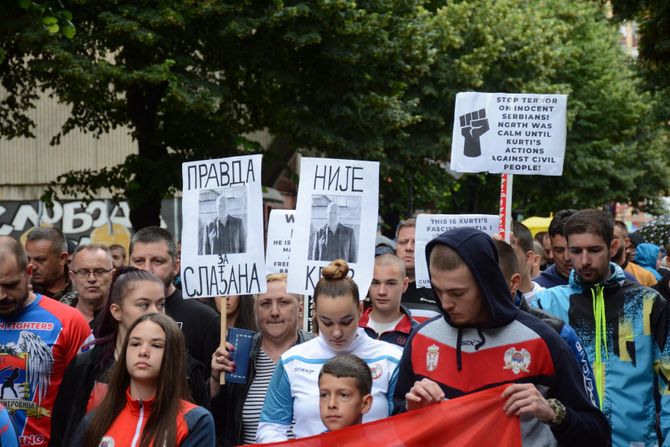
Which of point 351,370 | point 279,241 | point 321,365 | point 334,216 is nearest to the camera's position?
point 351,370

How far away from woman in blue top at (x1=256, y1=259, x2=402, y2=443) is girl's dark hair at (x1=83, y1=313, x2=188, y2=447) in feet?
2.05

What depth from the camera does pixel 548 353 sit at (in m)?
4.38

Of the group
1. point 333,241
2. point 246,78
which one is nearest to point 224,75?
point 246,78

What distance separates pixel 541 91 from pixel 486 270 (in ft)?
92.1

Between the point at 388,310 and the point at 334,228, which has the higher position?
the point at 334,228

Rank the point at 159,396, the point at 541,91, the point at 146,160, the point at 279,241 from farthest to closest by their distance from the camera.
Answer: the point at 541,91
the point at 146,160
the point at 279,241
the point at 159,396

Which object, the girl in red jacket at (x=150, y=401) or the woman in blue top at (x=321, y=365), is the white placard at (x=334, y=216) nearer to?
the woman in blue top at (x=321, y=365)

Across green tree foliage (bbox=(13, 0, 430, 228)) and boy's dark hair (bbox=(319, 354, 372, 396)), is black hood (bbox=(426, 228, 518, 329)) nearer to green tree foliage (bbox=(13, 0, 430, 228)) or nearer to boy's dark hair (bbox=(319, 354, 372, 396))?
boy's dark hair (bbox=(319, 354, 372, 396))

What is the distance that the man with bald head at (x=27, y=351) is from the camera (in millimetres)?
6348

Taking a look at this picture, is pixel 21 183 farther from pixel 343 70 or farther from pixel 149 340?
pixel 149 340

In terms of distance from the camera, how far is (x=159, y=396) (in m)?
4.96

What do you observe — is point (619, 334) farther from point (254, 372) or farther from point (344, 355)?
point (254, 372)

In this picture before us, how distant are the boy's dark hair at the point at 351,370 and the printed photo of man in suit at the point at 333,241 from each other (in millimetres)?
2119

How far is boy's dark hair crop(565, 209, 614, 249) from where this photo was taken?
6.34m
